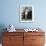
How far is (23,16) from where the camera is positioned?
4137 mm

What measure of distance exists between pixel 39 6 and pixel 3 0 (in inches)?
48.1

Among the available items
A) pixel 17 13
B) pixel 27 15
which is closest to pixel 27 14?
pixel 27 15

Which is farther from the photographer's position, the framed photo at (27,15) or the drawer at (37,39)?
the framed photo at (27,15)

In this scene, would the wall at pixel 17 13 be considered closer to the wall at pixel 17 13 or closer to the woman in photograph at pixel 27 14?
the wall at pixel 17 13

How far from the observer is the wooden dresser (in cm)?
364

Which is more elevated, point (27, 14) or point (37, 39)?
point (27, 14)

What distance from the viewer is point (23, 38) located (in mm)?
3652

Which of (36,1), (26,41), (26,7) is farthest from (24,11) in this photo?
(26,41)

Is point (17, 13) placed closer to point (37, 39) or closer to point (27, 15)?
point (27, 15)

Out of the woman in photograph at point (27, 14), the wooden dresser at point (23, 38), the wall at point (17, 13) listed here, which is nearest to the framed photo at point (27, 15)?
the woman in photograph at point (27, 14)

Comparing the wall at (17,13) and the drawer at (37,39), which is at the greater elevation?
the wall at (17,13)

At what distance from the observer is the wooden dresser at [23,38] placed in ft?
11.9

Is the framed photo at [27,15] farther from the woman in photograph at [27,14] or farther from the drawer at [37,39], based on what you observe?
the drawer at [37,39]

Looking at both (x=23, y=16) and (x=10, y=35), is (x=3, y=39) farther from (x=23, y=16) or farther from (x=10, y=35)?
(x=23, y=16)
